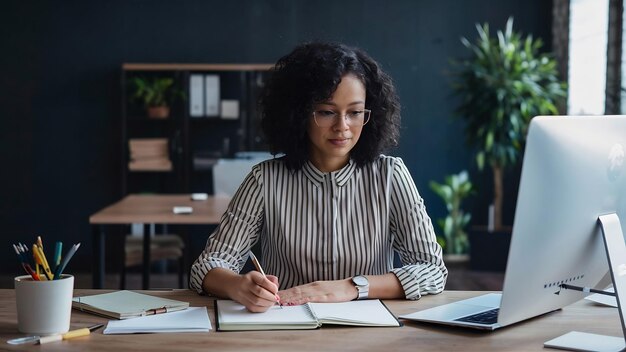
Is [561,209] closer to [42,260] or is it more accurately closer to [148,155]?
[42,260]

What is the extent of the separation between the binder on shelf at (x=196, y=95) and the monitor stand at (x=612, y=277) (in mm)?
A: 4990

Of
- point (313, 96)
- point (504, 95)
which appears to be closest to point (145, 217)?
point (313, 96)

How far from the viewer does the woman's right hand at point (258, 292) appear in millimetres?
1639

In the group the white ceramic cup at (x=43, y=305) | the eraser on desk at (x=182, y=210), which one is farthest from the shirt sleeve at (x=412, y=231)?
the eraser on desk at (x=182, y=210)

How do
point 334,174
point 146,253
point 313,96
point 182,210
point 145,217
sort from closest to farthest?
point 313,96
point 334,174
point 145,217
point 182,210
point 146,253

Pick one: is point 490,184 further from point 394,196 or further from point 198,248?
point 394,196

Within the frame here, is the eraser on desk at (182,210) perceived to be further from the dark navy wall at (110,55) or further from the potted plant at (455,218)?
the potted plant at (455,218)

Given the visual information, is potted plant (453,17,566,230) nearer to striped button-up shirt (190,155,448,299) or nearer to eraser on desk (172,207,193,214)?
eraser on desk (172,207,193,214)

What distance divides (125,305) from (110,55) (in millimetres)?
5056

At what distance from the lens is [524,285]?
1.39 m

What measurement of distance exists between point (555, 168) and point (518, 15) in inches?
217

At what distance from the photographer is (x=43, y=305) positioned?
1.45 meters

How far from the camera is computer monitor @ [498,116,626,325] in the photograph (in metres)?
1.33

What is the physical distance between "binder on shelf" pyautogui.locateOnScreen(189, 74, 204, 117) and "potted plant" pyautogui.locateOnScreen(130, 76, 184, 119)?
9 centimetres
